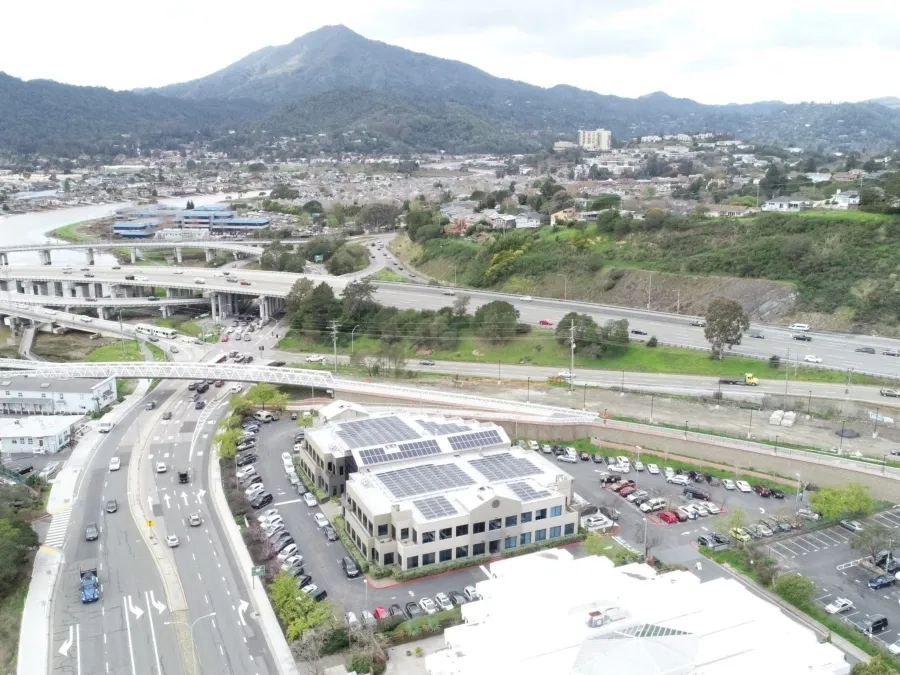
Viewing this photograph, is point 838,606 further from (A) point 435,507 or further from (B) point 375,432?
(B) point 375,432

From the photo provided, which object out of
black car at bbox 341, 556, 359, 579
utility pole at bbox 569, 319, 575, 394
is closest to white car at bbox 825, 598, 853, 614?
black car at bbox 341, 556, 359, 579

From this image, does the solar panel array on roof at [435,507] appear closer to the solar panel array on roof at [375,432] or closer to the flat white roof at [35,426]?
the solar panel array on roof at [375,432]

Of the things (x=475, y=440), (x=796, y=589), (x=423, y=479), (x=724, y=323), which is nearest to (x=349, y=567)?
(x=423, y=479)

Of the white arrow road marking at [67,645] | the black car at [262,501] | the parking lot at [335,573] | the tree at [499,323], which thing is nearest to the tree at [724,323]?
the tree at [499,323]

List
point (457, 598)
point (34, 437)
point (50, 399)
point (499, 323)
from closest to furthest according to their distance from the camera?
1. point (457, 598)
2. point (34, 437)
3. point (50, 399)
4. point (499, 323)

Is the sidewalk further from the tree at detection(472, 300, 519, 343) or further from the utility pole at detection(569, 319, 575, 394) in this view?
the utility pole at detection(569, 319, 575, 394)

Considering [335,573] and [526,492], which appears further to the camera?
[526,492]

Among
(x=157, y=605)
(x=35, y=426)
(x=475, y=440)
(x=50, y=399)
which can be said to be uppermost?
(x=475, y=440)
